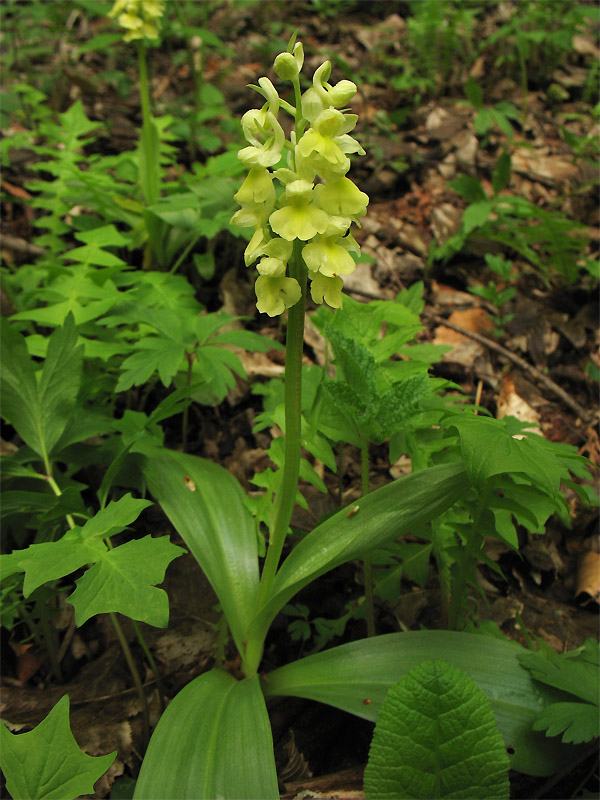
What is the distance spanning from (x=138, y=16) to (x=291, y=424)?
286 centimetres

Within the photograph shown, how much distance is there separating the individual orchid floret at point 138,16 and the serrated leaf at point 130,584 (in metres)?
2.90

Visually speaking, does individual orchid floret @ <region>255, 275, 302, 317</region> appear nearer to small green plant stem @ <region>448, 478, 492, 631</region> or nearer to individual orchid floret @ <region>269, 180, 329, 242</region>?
individual orchid floret @ <region>269, 180, 329, 242</region>

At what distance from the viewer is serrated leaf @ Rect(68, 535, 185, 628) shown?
1.26m

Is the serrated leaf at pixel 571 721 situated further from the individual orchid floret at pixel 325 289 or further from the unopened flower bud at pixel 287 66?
the unopened flower bud at pixel 287 66

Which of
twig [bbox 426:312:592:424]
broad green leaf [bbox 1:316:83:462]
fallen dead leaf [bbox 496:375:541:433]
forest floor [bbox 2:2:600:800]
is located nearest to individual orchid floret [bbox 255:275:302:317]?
broad green leaf [bbox 1:316:83:462]

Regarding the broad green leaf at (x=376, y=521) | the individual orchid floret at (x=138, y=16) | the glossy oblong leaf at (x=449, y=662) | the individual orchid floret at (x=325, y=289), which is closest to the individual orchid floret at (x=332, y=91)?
the individual orchid floret at (x=325, y=289)

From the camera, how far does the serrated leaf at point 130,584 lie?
4.12 ft

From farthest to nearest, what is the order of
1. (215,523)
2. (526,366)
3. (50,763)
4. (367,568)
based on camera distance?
(526,366)
(215,523)
(367,568)
(50,763)

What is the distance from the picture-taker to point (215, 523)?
74.8 inches

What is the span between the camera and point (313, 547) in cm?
165

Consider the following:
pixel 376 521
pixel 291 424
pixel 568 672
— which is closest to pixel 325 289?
pixel 291 424

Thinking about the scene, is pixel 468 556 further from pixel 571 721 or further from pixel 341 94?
pixel 341 94

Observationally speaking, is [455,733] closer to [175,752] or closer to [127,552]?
[175,752]

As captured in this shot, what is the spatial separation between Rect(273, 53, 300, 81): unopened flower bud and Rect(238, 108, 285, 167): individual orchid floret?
9cm
